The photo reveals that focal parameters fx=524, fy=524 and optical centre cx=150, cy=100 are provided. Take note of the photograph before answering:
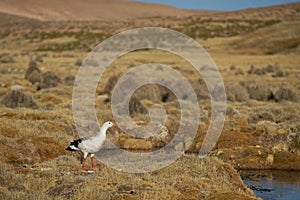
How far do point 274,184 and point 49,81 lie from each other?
22.5m

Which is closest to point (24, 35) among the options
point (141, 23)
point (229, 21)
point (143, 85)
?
point (141, 23)

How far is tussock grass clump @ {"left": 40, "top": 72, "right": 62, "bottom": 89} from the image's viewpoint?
3367 cm

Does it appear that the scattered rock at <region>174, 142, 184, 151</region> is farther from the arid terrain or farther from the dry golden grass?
the dry golden grass

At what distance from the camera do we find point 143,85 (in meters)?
29.4

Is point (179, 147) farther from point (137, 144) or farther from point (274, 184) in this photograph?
point (274, 184)

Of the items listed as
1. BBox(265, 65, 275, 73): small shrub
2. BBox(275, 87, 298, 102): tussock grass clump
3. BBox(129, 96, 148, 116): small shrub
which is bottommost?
BBox(129, 96, 148, 116): small shrub

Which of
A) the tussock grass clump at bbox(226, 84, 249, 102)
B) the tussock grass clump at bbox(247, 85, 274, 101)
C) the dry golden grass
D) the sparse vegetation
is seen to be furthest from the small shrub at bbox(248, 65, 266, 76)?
the dry golden grass

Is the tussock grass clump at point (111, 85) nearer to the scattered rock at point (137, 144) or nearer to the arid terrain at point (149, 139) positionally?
the arid terrain at point (149, 139)

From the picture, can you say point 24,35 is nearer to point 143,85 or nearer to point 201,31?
point 201,31

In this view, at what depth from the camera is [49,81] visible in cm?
3419

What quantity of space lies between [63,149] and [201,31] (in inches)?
3190

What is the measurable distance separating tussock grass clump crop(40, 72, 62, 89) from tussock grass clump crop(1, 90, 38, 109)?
8.57m

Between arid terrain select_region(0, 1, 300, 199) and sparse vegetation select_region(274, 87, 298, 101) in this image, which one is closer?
arid terrain select_region(0, 1, 300, 199)

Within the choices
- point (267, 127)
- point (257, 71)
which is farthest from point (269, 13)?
point (267, 127)
